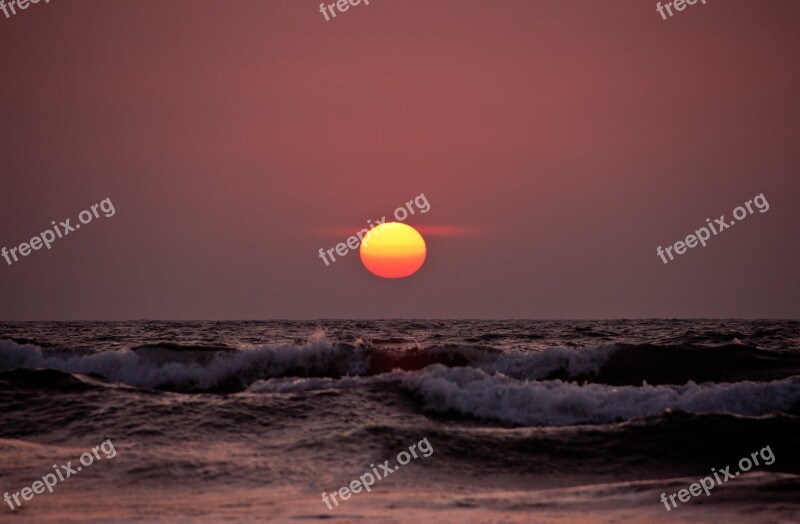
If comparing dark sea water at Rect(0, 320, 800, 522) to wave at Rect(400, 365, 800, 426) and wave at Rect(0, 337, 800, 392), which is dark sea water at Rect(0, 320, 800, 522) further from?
wave at Rect(0, 337, 800, 392)

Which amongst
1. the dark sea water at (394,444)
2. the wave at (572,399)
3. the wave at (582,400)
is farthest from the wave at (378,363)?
the wave at (582,400)

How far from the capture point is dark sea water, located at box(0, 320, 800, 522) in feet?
24.6

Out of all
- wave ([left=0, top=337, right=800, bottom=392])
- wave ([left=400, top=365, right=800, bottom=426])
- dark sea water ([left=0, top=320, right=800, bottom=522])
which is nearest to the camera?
dark sea water ([left=0, top=320, right=800, bottom=522])

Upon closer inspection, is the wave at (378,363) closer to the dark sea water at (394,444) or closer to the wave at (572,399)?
the dark sea water at (394,444)

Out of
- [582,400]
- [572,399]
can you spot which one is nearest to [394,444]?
[572,399]

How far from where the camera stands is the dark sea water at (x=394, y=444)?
7.49m

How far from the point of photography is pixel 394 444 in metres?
10.5

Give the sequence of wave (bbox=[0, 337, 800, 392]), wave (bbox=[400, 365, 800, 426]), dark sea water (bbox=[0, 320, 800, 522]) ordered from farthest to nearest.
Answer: wave (bbox=[0, 337, 800, 392])
wave (bbox=[400, 365, 800, 426])
dark sea water (bbox=[0, 320, 800, 522])

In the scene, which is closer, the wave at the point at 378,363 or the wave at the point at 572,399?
the wave at the point at 572,399

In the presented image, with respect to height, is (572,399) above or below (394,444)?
below

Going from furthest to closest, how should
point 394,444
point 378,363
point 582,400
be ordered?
point 378,363 → point 582,400 → point 394,444

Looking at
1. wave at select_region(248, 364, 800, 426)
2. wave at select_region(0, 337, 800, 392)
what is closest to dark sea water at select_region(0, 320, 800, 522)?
wave at select_region(248, 364, 800, 426)

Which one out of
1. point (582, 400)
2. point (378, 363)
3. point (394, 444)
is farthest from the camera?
point (378, 363)

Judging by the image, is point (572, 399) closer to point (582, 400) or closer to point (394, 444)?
point (582, 400)
